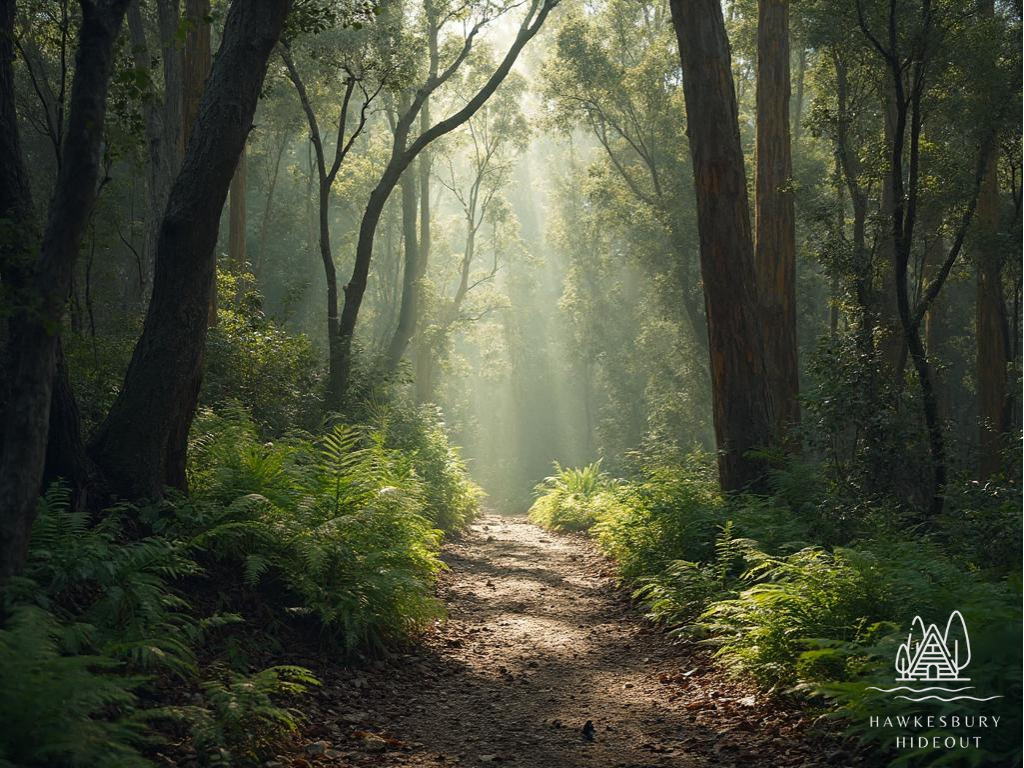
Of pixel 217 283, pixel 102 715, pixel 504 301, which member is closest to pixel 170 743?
pixel 102 715

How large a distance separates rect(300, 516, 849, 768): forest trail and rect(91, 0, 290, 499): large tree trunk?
2338 mm

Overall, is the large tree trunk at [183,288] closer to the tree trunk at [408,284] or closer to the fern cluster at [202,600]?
the fern cluster at [202,600]

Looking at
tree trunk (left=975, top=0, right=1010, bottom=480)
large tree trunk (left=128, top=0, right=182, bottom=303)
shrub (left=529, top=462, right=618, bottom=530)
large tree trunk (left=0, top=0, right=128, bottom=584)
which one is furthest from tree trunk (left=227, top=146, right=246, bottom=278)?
tree trunk (left=975, top=0, right=1010, bottom=480)

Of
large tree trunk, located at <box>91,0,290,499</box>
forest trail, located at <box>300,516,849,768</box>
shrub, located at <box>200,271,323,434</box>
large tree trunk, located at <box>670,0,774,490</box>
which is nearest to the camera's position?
forest trail, located at <box>300,516,849,768</box>

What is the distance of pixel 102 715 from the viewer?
387 cm

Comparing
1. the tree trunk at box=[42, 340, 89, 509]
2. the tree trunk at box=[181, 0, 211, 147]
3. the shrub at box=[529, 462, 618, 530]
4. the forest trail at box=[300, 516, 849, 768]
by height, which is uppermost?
the tree trunk at box=[181, 0, 211, 147]

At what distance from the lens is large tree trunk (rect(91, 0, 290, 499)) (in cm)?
616

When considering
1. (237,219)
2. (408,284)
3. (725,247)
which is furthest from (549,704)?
(408,284)

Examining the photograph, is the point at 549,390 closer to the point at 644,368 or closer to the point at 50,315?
the point at 644,368

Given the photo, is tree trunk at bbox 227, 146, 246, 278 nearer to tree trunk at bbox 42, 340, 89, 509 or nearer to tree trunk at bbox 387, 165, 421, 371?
tree trunk at bbox 387, 165, 421, 371

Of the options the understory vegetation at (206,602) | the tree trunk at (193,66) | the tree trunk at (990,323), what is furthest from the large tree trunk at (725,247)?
the tree trunk at (193,66)

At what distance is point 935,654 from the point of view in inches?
154

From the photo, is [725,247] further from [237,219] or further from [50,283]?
[237,219]

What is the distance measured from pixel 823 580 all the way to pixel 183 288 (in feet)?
16.9
